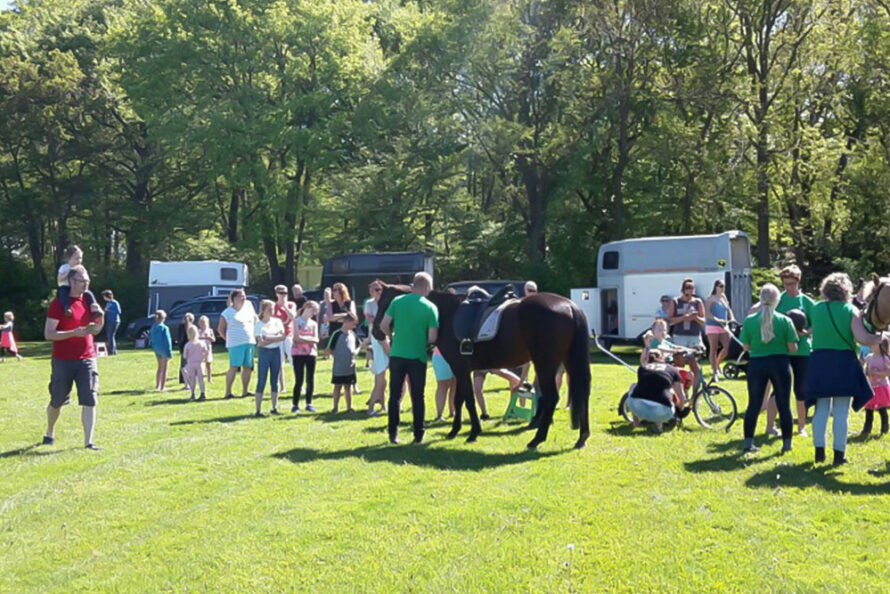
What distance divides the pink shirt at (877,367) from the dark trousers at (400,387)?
4.92 metres

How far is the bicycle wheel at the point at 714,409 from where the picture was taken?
408 inches

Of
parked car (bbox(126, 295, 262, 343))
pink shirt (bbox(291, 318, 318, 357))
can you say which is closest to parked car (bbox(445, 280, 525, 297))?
parked car (bbox(126, 295, 262, 343))

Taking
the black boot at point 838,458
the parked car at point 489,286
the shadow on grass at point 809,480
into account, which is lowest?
the shadow on grass at point 809,480

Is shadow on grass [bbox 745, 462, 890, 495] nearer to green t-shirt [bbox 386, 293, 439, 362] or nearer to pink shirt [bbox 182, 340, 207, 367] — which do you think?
green t-shirt [bbox 386, 293, 439, 362]

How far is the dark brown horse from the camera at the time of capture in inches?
360

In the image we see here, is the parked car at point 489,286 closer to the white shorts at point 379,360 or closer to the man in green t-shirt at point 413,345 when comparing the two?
the white shorts at point 379,360

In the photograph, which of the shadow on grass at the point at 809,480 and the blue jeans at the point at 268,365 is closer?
the shadow on grass at the point at 809,480

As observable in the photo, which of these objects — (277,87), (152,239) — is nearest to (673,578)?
(277,87)

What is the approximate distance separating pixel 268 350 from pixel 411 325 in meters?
3.16

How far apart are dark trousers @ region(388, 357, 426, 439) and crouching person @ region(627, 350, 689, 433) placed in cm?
245

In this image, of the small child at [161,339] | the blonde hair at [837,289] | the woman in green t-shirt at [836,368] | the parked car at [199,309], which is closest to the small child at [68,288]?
the small child at [161,339]

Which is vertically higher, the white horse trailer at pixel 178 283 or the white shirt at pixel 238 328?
the white horse trailer at pixel 178 283

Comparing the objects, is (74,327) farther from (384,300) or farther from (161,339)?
(161,339)

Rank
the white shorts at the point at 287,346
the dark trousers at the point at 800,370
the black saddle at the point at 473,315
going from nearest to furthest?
the dark trousers at the point at 800,370 → the black saddle at the point at 473,315 → the white shorts at the point at 287,346
